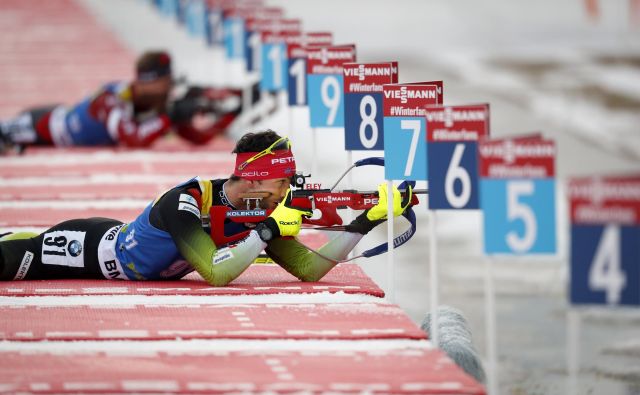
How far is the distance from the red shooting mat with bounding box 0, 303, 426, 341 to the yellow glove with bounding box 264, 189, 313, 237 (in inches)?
Result: 15.0

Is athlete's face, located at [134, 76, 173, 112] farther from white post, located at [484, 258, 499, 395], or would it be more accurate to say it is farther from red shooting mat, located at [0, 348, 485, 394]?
white post, located at [484, 258, 499, 395]

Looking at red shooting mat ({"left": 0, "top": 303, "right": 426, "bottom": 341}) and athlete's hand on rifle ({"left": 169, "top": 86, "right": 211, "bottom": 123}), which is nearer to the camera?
red shooting mat ({"left": 0, "top": 303, "right": 426, "bottom": 341})

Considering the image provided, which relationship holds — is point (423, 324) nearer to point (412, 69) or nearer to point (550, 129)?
point (550, 129)

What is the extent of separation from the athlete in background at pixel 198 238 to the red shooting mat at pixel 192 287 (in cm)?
7

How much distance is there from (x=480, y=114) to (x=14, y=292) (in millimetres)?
2692

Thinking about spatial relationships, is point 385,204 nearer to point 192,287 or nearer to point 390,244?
point 390,244

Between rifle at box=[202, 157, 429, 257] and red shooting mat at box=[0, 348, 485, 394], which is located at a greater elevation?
rifle at box=[202, 157, 429, 257]

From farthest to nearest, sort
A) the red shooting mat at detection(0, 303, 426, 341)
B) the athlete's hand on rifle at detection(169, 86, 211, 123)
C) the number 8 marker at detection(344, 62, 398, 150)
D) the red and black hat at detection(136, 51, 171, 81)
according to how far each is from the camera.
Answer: the athlete's hand on rifle at detection(169, 86, 211, 123) → the red and black hat at detection(136, 51, 171, 81) → the number 8 marker at detection(344, 62, 398, 150) → the red shooting mat at detection(0, 303, 426, 341)

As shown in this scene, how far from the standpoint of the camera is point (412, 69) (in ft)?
80.9

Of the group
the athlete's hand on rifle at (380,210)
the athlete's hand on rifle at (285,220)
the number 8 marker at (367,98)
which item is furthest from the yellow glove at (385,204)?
the number 8 marker at (367,98)

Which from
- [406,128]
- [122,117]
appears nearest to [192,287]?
[406,128]

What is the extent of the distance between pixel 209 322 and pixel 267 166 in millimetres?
1070

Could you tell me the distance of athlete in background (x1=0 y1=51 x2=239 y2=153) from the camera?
1502 cm

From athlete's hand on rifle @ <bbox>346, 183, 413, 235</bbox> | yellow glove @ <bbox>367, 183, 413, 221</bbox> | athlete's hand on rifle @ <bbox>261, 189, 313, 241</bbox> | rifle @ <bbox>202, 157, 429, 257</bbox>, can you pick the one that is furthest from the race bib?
yellow glove @ <bbox>367, 183, 413, 221</bbox>
